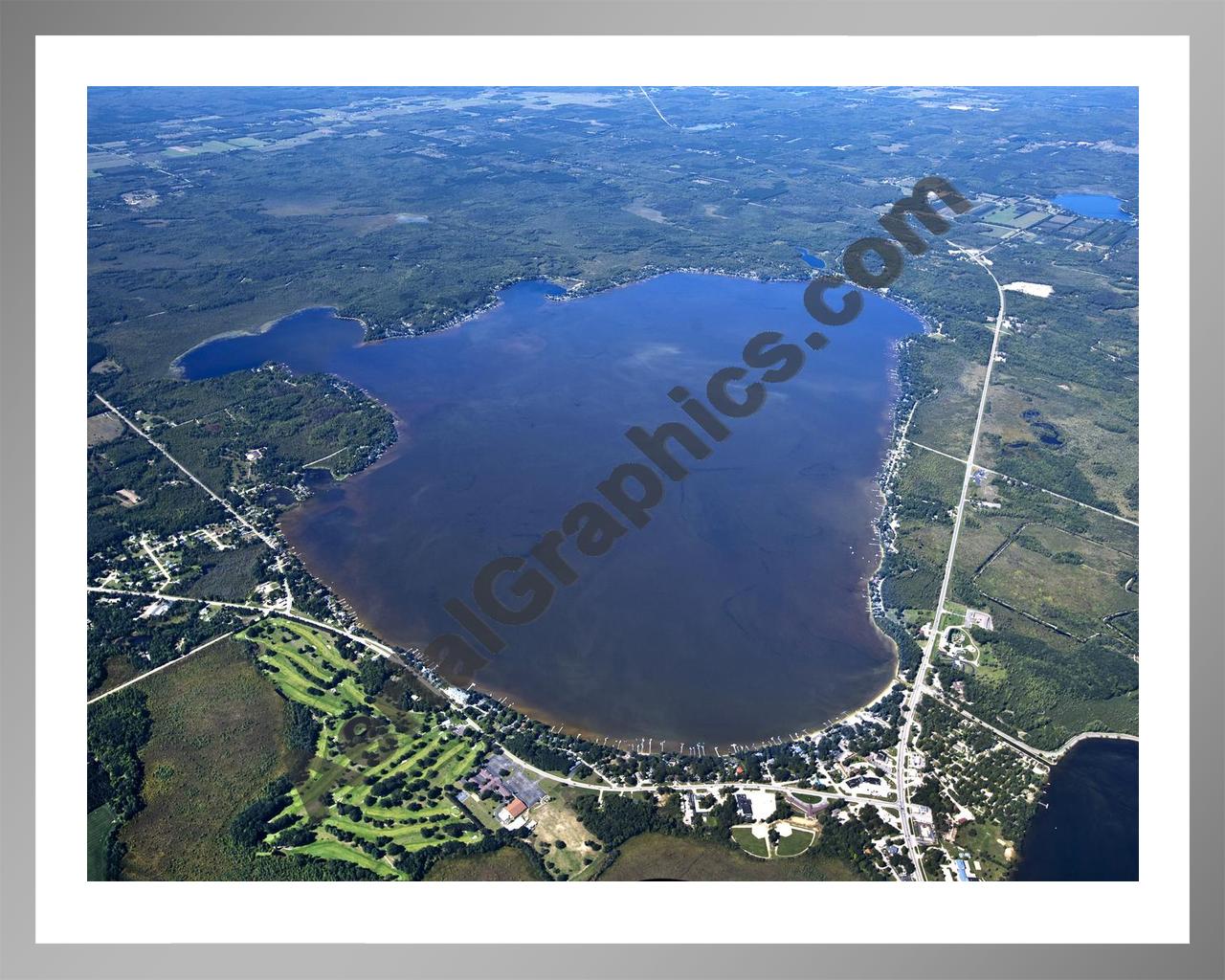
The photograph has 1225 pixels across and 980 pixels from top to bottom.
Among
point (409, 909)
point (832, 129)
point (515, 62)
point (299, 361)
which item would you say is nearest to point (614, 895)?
point (409, 909)

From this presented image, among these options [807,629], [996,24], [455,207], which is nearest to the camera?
[996,24]

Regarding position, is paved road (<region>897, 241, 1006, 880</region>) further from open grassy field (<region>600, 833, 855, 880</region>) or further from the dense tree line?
the dense tree line

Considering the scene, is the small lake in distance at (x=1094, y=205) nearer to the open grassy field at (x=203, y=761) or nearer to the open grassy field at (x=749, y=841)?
the open grassy field at (x=749, y=841)

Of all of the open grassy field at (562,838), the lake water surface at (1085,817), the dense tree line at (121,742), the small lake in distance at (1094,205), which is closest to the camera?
the lake water surface at (1085,817)

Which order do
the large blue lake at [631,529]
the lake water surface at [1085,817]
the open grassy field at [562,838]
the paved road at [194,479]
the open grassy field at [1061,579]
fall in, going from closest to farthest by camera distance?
the lake water surface at [1085,817], the open grassy field at [562,838], the large blue lake at [631,529], the open grassy field at [1061,579], the paved road at [194,479]

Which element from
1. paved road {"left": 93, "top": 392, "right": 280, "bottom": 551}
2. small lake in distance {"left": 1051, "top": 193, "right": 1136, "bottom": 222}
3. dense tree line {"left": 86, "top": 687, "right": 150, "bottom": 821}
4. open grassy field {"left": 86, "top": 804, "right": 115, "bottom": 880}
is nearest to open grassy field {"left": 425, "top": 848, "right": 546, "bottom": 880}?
open grassy field {"left": 86, "top": 804, "right": 115, "bottom": 880}

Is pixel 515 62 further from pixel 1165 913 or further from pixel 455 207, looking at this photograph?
pixel 455 207

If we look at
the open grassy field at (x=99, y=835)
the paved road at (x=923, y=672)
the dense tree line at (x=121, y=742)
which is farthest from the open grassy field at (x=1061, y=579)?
the open grassy field at (x=99, y=835)
